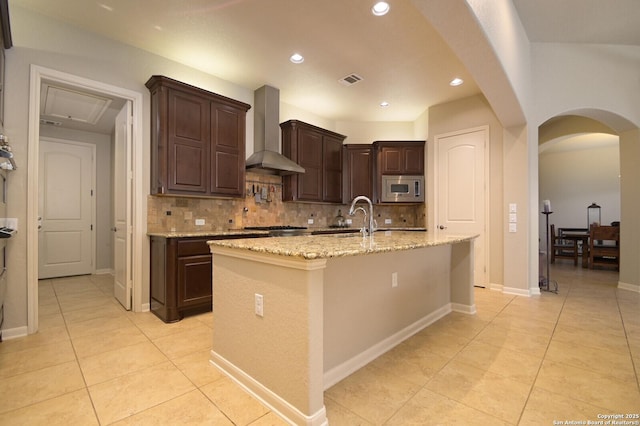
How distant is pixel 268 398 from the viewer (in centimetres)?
161

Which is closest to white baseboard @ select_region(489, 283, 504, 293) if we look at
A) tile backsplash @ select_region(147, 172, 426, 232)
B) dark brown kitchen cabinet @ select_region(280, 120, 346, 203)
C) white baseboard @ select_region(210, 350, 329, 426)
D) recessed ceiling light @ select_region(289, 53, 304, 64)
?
tile backsplash @ select_region(147, 172, 426, 232)

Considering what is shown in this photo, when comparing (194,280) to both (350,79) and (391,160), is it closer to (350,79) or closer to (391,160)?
(350,79)

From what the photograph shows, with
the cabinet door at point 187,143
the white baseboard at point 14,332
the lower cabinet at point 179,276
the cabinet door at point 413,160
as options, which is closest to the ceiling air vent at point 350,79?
the cabinet door at point 413,160

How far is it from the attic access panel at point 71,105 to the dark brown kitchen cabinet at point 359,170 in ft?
11.9

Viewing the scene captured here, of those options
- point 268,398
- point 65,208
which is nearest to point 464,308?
point 268,398

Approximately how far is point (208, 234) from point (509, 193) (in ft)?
13.0

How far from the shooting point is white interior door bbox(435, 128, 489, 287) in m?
4.41

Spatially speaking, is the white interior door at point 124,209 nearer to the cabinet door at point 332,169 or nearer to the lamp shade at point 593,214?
the cabinet door at point 332,169

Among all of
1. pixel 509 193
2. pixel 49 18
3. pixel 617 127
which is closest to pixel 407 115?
pixel 509 193

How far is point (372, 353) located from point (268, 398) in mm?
852

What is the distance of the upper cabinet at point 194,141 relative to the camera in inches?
123

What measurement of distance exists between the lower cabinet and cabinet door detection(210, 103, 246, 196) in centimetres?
78

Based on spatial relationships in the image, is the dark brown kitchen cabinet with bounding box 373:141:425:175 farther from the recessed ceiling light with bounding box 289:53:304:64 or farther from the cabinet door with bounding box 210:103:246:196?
the cabinet door with bounding box 210:103:246:196

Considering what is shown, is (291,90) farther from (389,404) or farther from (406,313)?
(389,404)
